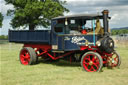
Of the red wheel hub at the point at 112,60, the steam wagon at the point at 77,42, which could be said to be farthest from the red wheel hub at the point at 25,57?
the red wheel hub at the point at 112,60

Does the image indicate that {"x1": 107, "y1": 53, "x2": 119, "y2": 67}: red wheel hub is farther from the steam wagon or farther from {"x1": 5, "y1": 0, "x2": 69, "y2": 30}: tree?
{"x1": 5, "y1": 0, "x2": 69, "y2": 30}: tree

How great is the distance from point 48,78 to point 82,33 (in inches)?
114

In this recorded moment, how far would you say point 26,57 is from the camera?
10.2 meters

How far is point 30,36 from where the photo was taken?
34.1 feet

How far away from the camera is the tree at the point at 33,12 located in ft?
93.9

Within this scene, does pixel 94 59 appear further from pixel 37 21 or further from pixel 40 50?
pixel 37 21

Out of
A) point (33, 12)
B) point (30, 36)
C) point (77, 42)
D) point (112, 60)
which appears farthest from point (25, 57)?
point (33, 12)

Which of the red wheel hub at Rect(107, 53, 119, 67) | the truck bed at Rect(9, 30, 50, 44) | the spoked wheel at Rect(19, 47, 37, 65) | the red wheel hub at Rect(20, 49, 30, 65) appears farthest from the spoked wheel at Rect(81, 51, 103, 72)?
the red wheel hub at Rect(20, 49, 30, 65)

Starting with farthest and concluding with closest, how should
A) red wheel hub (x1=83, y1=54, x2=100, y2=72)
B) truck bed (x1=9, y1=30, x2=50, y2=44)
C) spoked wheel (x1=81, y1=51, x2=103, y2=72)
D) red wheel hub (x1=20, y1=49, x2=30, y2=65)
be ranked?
red wheel hub (x1=20, y1=49, x2=30, y2=65) < truck bed (x1=9, y1=30, x2=50, y2=44) < red wheel hub (x1=83, y1=54, x2=100, y2=72) < spoked wheel (x1=81, y1=51, x2=103, y2=72)

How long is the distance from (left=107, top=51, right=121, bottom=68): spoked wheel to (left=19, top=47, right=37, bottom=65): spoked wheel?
366 cm

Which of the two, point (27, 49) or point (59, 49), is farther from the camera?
point (27, 49)

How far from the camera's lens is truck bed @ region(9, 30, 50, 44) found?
9727 millimetres

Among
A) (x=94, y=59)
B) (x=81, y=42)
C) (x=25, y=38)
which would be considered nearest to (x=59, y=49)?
(x=81, y=42)

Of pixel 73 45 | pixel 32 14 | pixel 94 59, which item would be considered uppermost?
pixel 32 14
